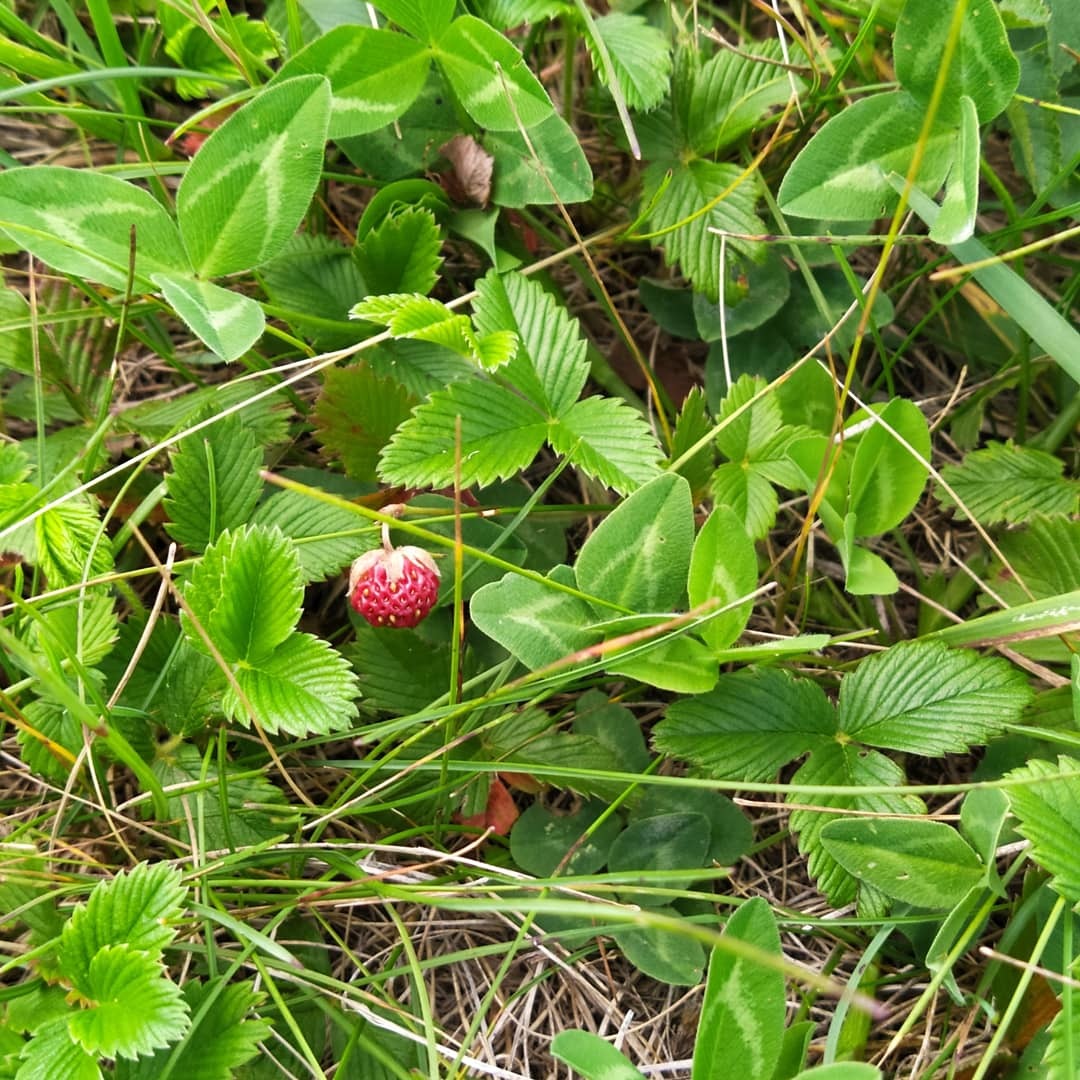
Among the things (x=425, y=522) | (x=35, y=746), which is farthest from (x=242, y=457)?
(x=35, y=746)

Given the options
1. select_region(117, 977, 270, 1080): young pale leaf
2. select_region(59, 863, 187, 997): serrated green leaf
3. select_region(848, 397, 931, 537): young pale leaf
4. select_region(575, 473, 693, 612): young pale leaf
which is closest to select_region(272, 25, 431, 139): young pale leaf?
select_region(575, 473, 693, 612): young pale leaf

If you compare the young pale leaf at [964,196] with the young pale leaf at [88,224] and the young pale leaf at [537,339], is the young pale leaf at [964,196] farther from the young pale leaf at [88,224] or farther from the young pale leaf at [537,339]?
the young pale leaf at [88,224]

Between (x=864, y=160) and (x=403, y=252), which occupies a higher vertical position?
(x=864, y=160)

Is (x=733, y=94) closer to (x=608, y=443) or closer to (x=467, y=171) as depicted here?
(x=467, y=171)

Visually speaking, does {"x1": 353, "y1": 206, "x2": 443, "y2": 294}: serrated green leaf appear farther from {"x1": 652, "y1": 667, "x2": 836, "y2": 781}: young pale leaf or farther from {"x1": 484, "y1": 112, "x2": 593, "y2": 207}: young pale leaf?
{"x1": 652, "y1": 667, "x2": 836, "y2": 781}: young pale leaf

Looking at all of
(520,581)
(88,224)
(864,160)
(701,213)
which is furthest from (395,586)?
(864,160)

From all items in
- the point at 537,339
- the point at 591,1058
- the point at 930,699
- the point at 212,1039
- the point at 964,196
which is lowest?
the point at 212,1039

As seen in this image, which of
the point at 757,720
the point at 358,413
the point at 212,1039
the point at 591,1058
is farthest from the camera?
the point at 358,413

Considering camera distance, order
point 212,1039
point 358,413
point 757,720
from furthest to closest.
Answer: point 358,413 < point 757,720 < point 212,1039
